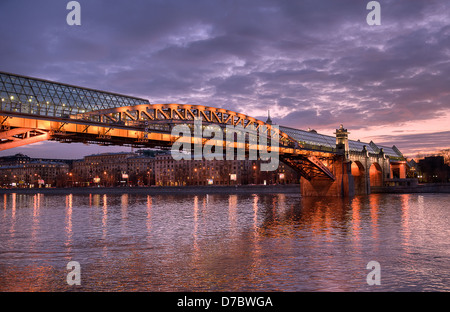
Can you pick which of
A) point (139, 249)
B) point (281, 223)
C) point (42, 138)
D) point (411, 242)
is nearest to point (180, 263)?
point (139, 249)

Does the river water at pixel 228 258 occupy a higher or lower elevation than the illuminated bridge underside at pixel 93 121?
lower

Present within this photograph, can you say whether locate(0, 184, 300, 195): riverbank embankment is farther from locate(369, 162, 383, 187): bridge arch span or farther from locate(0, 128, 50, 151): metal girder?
locate(0, 128, 50, 151): metal girder

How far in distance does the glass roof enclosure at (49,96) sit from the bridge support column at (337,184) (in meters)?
39.1

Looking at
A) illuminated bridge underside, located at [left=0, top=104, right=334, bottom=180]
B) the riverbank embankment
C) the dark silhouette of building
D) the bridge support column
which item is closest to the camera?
illuminated bridge underside, located at [left=0, top=104, right=334, bottom=180]

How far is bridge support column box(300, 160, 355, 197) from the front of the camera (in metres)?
78.9

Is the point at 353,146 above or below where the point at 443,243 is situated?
above

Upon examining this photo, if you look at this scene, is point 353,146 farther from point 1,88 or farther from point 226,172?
point 1,88

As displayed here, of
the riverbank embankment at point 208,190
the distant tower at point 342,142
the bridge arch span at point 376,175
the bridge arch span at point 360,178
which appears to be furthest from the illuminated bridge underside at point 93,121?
the bridge arch span at point 376,175

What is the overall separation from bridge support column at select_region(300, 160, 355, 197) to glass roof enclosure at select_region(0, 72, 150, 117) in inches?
1541

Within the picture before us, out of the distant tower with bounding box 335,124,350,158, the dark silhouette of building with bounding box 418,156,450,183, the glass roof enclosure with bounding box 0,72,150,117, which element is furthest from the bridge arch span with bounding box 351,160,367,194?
the dark silhouette of building with bounding box 418,156,450,183

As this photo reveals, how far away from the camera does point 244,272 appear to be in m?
13.6

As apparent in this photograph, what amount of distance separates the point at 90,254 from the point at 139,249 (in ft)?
6.82

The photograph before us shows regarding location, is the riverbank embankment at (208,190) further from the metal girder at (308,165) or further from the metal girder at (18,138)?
the metal girder at (18,138)

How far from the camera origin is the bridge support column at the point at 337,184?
78875mm
